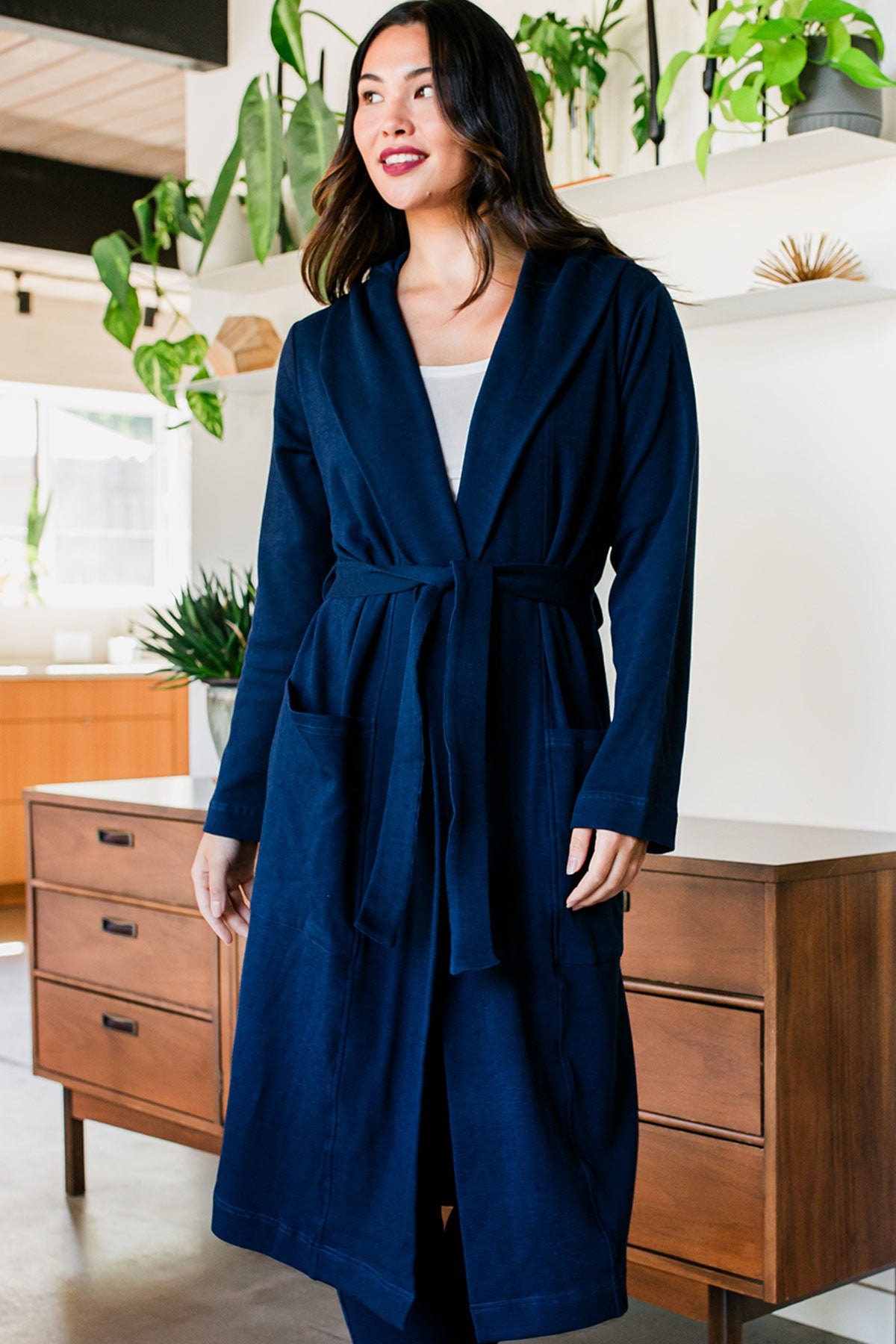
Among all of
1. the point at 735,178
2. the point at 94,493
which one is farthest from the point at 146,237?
the point at 94,493

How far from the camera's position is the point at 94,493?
7.40 m

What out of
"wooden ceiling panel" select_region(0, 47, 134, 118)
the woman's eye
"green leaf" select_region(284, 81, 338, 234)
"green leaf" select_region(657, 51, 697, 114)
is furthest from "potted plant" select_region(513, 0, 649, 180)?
"wooden ceiling panel" select_region(0, 47, 134, 118)

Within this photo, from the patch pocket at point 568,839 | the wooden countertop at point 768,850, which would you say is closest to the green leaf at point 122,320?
the wooden countertop at point 768,850

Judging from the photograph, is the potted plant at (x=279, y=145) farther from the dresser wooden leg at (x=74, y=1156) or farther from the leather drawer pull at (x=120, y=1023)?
the dresser wooden leg at (x=74, y=1156)

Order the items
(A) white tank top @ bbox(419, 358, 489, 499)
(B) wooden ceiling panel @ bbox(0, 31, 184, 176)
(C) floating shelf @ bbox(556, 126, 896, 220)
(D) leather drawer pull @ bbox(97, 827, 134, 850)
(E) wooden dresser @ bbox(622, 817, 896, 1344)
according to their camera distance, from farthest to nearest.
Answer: (B) wooden ceiling panel @ bbox(0, 31, 184, 176) < (D) leather drawer pull @ bbox(97, 827, 134, 850) < (C) floating shelf @ bbox(556, 126, 896, 220) < (E) wooden dresser @ bbox(622, 817, 896, 1344) < (A) white tank top @ bbox(419, 358, 489, 499)

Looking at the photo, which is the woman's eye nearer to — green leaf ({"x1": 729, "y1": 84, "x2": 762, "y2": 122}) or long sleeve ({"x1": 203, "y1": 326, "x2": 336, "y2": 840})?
long sleeve ({"x1": 203, "y1": 326, "x2": 336, "y2": 840})

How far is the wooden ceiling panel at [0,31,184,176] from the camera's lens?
14.5 ft

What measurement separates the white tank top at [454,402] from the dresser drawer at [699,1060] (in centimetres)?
91

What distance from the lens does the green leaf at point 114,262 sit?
3211mm

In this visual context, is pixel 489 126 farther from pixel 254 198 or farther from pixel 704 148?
pixel 254 198

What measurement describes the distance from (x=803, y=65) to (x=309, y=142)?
1.12 m

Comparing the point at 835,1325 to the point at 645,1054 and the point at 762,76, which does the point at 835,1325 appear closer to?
the point at 645,1054

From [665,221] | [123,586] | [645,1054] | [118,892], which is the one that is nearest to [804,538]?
[665,221]

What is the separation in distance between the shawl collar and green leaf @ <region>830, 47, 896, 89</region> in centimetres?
91
